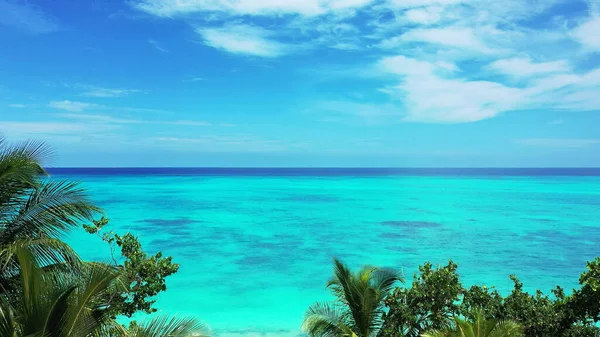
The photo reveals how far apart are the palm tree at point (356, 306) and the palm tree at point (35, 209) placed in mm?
4519

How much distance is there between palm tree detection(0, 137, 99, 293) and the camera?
571 cm

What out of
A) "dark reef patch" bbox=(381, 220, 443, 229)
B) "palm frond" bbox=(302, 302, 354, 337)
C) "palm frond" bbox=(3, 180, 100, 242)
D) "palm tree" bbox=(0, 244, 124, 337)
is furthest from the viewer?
"dark reef patch" bbox=(381, 220, 443, 229)

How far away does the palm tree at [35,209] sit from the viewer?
225 inches

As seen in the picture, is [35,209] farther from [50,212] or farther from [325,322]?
[325,322]

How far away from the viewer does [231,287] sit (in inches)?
807

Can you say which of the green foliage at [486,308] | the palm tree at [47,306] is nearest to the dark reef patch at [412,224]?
the green foliage at [486,308]

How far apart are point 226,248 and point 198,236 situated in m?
4.85

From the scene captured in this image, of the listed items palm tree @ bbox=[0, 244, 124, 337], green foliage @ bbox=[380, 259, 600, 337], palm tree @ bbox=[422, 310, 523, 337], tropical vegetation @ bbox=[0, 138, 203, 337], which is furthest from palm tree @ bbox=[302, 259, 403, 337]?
palm tree @ bbox=[0, 244, 124, 337]

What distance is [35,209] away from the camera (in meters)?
6.07

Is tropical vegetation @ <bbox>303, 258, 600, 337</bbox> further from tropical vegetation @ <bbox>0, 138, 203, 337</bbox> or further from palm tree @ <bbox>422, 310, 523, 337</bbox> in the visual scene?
tropical vegetation @ <bbox>0, 138, 203, 337</bbox>

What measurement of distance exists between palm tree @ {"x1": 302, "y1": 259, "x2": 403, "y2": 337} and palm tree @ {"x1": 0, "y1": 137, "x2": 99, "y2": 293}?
452cm

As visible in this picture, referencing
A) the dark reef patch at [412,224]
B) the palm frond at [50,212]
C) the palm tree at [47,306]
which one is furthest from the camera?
the dark reef patch at [412,224]

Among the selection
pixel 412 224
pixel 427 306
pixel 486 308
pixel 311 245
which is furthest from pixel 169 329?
pixel 412 224

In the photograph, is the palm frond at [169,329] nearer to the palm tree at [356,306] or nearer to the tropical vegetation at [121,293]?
the tropical vegetation at [121,293]
